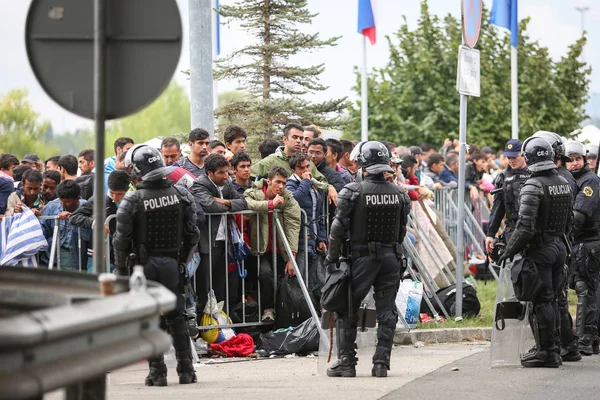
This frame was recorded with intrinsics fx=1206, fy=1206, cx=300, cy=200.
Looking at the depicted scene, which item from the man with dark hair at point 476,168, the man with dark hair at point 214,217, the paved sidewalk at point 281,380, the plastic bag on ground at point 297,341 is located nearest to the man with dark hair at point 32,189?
the man with dark hair at point 214,217

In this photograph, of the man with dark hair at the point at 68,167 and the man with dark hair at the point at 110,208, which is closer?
the man with dark hair at the point at 110,208

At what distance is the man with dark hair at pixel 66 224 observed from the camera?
35.9 feet

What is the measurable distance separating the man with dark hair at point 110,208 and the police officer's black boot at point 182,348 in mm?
1078

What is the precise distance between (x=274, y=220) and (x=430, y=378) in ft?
8.84

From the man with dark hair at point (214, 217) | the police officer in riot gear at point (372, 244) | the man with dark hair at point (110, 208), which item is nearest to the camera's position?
the police officer in riot gear at point (372, 244)

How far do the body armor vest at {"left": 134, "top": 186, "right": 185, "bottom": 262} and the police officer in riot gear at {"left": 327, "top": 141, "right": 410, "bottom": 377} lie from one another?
1422mm

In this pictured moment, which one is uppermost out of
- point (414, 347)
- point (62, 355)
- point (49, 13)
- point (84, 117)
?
point (49, 13)

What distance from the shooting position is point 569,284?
1229 centimetres

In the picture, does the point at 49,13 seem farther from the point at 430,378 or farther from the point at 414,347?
the point at 414,347

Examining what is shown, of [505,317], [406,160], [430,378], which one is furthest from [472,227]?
[430,378]

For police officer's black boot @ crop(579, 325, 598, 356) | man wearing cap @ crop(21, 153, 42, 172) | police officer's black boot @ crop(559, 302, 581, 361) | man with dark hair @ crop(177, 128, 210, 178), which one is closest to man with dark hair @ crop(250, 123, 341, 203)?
man with dark hair @ crop(177, 128, 210, 178)

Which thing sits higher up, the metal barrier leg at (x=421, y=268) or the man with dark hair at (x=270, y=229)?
the man with dark hair at (x=270, y=229)

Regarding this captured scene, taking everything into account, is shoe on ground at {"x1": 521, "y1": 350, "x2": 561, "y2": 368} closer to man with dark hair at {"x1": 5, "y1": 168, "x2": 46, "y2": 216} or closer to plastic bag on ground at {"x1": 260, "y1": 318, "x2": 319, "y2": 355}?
plastic bag on ground at {"x1": 260, "y1": 318, "x2": 319, "y2": 355}

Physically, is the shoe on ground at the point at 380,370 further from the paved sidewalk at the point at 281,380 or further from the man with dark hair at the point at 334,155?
the man with dark hair at the point at 334,155
